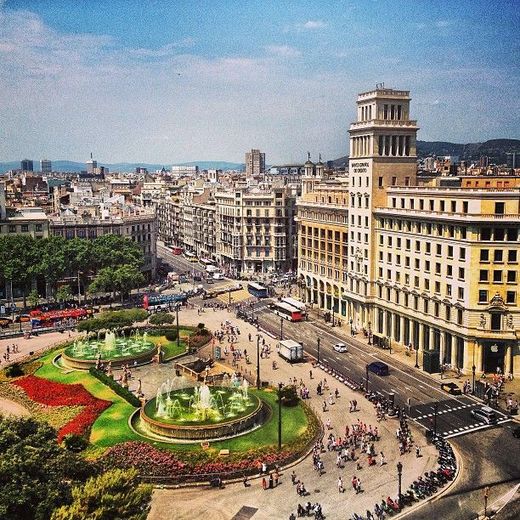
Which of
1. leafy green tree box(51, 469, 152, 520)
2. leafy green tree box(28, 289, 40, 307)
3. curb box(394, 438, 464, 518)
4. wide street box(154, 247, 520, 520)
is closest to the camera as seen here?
leafy green tree box(51, 469, 152, 520)

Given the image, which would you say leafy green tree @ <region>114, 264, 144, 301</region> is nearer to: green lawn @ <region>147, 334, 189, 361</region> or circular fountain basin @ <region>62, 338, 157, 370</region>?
green lawn @ <region>147, 334, 189, 361</region>

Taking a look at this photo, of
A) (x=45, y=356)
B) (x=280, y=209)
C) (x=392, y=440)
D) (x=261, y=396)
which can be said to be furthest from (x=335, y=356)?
(x=280, y=209)

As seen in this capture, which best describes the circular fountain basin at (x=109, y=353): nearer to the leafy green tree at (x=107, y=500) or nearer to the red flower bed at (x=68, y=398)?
the red flower bed at (x=68, y=398)

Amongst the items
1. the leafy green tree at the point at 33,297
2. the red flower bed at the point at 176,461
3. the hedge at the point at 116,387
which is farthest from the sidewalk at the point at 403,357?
the leafy green tree at the point at 33,297

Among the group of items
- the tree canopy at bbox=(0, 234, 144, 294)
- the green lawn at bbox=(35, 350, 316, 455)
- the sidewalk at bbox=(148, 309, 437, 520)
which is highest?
the tree canopy at bbox=(0, 234, 144, 294)

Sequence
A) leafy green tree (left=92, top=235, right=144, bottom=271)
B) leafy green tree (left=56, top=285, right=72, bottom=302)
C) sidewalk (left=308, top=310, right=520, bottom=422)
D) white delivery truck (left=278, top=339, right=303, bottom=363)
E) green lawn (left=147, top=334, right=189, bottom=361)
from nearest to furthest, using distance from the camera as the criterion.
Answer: sidewalk (left=308, top=310, right=520, bottom=422) → white delivery truck (left=278, top=339, right=303, bottom=363) → green lawn (left=147, top=334, right=189, bottom=361) → leafy green tree (left=56, top=285, right=72, bottom=302) → leafy green tree (left=92, top=235, right=144, bottom=271)

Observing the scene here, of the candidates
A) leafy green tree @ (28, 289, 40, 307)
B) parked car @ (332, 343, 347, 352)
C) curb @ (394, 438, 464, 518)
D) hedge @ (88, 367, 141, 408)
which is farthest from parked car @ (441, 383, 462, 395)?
leafy green tree @ (28, 289, 40, 307)

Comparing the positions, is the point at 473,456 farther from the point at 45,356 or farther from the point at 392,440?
the point at 45,356

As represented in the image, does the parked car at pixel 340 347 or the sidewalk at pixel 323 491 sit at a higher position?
the parked car at pixel 340 347
